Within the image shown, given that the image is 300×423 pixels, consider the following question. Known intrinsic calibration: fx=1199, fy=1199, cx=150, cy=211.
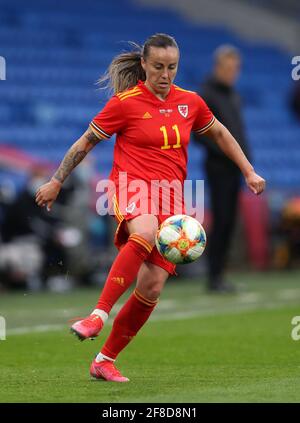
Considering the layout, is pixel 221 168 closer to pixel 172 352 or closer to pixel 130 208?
pixel 172 352

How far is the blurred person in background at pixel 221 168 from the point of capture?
13445mm

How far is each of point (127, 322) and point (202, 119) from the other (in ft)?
4.36

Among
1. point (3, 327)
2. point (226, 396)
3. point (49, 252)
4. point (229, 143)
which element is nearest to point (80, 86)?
point (49, 252)

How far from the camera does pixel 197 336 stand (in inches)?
380

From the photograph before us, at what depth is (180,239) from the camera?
6711 millimetres

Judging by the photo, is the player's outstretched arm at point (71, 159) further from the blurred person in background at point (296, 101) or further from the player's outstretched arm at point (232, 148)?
the blurred person in background at point (296, 101)

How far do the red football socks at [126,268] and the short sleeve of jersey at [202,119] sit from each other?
0.97 metres

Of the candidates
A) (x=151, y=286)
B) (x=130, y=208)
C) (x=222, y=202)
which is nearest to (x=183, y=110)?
(x=130, y=208)

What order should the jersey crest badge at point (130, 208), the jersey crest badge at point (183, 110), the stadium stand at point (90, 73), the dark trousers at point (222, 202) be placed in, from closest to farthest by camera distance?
the jersey crest badge at point (130, 208)
the jersey crest badge at point (183, 110)
the dark trousers at point (222, 202)
the stadium stand at point (90, 73)

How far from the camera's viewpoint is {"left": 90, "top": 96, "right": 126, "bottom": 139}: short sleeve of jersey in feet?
22.8

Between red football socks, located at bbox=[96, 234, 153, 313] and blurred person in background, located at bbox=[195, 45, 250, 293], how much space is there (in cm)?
671

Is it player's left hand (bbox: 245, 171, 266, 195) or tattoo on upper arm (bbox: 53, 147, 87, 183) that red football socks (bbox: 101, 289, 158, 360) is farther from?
player's left hand (bbox: 245, 171, 266, 195)

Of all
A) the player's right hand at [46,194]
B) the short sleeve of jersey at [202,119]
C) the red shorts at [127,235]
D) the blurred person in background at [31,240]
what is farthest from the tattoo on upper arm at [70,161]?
the blurred person in background at [31,240]

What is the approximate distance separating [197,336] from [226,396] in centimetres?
357
